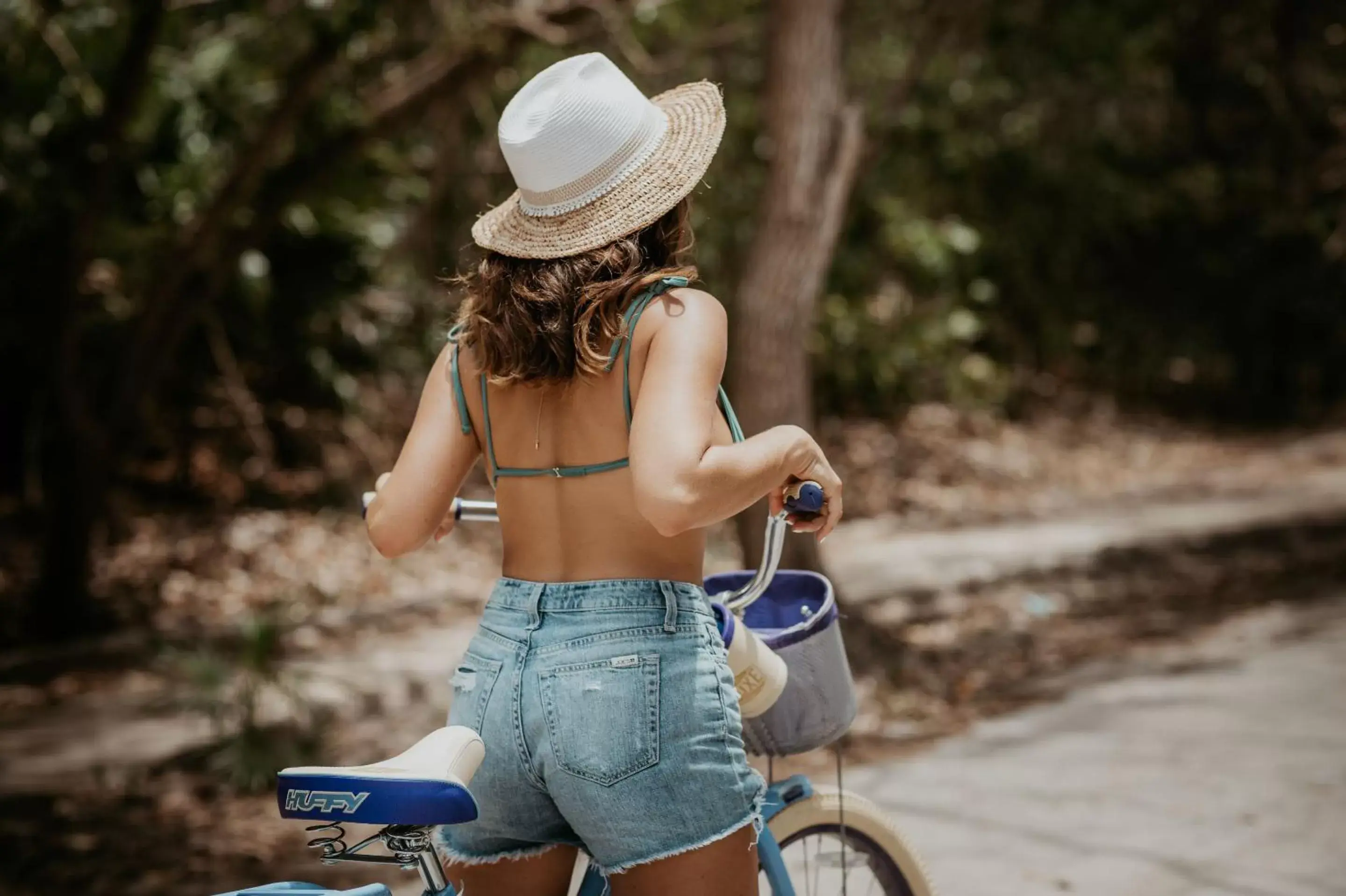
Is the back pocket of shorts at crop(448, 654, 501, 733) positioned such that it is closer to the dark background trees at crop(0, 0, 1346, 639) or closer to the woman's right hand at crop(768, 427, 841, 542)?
the woman's right hand at crop(768, 427, 841, 542)

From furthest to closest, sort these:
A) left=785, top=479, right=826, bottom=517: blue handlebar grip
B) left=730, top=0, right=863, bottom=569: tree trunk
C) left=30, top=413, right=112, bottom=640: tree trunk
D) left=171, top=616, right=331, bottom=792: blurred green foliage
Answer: left=30, top=413, right=112, bottom=640: tree trunk
left=730, top=0, right=863, bottom=569: tree trunk
left=171, top=616, right=331, bottom=792: blurred green foliage
left=785, top=479, right=826, bottom=517: blue handlebar grip

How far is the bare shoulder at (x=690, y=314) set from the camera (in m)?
2.10

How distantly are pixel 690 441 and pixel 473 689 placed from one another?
1.80ft

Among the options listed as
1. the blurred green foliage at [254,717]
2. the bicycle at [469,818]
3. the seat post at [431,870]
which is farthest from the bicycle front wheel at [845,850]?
the blurred green foliage at [254,717]

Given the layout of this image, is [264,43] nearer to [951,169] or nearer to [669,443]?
[951,169]

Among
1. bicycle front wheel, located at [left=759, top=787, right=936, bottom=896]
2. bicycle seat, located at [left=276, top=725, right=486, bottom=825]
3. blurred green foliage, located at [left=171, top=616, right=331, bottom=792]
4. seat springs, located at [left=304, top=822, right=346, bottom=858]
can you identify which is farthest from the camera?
blurred green foliage, located at [left=171, top=616, right=331, bottom=792]

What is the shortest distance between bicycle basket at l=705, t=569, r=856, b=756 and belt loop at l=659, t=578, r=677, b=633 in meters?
0.43

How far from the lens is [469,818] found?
77.6 inches

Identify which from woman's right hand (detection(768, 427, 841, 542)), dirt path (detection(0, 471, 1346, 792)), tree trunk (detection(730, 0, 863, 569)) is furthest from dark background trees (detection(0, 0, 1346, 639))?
woman's right hand (detection(768, 427, 841, 542))

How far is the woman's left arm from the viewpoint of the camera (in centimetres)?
236

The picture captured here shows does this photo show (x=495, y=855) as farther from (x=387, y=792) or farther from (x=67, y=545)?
(x=67, y=545)

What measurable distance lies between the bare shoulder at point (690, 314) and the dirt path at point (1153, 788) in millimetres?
3103

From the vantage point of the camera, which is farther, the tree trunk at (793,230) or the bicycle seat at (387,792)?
the tree trunk at (793,230)

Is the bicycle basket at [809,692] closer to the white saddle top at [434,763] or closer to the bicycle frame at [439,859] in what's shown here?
the bicycle frame at [439,859]
